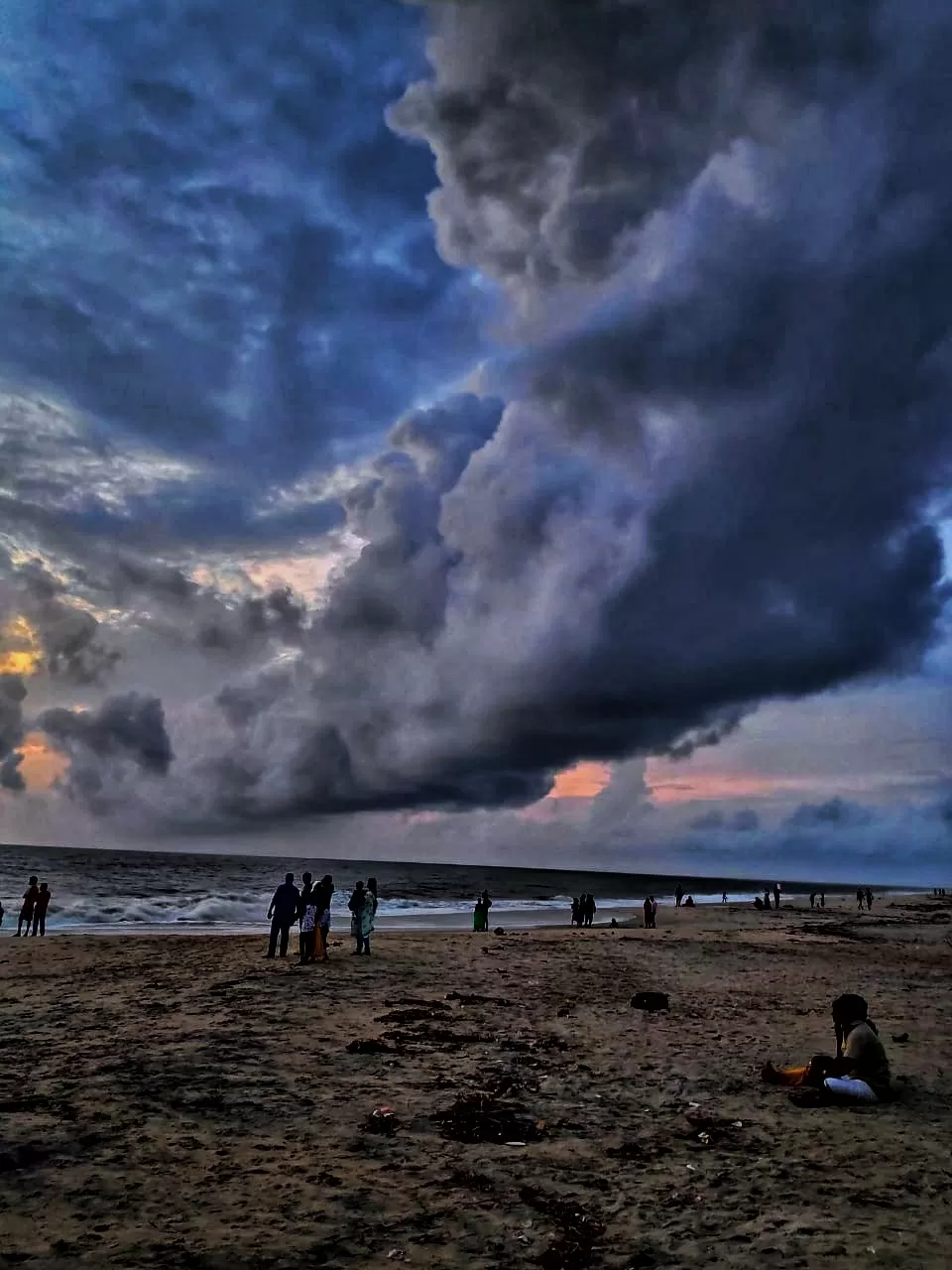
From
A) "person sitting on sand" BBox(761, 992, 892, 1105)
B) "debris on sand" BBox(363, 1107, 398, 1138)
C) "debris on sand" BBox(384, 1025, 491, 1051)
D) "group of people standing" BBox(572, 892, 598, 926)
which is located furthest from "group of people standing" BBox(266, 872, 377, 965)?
"group of people standing" BBox(572, 892, 598, 926)

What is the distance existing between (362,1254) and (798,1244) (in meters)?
3.28

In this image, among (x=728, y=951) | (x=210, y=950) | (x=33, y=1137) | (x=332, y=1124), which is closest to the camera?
(x=33, y=1137)

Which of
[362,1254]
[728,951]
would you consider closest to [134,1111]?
[362,1254]

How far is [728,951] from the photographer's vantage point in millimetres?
31656

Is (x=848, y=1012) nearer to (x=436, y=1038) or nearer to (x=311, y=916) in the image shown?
(x=436, y=1038)

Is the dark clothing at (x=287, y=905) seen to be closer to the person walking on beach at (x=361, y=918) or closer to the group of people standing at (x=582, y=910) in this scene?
the person walking on beach at (x=361, y=918)

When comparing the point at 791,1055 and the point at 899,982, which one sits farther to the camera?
the point at 899,982

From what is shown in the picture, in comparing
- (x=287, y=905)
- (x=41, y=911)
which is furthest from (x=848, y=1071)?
(x=41, y=911)

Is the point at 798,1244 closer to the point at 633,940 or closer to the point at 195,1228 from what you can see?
the point at 195,1228

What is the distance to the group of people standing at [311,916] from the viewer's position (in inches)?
863

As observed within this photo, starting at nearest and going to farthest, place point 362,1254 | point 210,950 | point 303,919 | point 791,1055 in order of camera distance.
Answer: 1. point 362,1254
2. point 791,1055
3. point 303,919
4. point 210,950

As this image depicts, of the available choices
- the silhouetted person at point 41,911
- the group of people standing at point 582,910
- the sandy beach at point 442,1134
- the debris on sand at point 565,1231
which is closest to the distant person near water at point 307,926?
the sandy beach at point 442,1134

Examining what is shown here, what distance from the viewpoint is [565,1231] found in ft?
21.5

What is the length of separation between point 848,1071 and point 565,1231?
19.0ft
